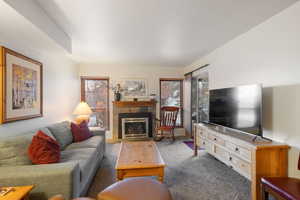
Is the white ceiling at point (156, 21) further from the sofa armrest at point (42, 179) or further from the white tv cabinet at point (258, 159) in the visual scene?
the sofa armrest at point (42, 179)

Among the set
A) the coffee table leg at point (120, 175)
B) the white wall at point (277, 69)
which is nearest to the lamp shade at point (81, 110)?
the coffee table leg at point (120, 175)

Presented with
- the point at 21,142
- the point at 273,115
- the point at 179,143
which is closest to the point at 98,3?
the point at 21,142

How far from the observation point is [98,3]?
1.69m

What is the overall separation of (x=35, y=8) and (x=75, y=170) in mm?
1846

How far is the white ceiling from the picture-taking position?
5.59 ft

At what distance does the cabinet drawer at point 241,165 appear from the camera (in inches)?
70.7

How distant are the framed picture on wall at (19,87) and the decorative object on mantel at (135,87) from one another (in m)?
2.33

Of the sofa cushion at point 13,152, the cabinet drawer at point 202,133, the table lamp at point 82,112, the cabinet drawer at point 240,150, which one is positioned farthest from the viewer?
the table lamp at point 82,112

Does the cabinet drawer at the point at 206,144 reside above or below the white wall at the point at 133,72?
below

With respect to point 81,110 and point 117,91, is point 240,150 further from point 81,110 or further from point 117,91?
point 117,91

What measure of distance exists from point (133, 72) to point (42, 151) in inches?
137

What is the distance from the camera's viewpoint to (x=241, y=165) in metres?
1.91

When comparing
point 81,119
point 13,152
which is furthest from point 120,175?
point 81,119

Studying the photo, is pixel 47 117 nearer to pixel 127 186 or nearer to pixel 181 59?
pixel 127 186
